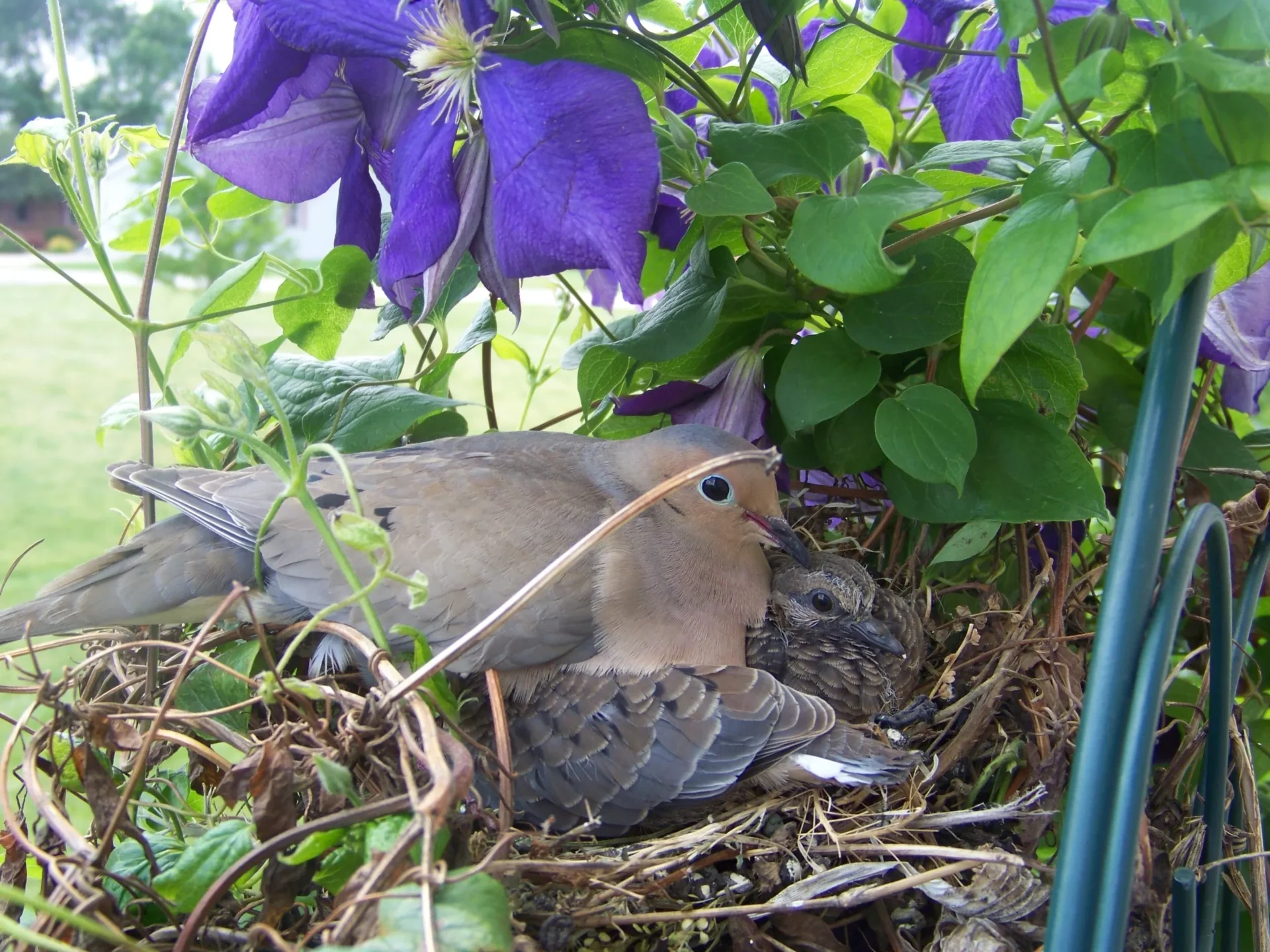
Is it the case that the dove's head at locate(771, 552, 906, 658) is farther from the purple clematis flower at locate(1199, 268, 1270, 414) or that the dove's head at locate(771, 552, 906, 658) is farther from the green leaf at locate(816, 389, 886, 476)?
the purple clematis flower at locate(1199, 268, 1270, 414)

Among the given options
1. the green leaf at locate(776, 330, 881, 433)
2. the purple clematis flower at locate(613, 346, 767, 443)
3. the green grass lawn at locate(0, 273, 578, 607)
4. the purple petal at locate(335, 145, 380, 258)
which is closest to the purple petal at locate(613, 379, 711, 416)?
the purple clematis flower at locate(613, 346, 767, 443)

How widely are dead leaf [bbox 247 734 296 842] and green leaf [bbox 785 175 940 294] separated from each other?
0.33 m

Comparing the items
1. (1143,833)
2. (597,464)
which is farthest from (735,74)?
(1143,833)

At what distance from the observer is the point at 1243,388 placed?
69 centimetres

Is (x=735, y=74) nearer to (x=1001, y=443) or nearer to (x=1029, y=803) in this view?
(x=1001, y=443)

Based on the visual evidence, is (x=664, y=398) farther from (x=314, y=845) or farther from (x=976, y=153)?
(x=314, y=845)

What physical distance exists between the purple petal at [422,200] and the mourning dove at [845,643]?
1.26 feet

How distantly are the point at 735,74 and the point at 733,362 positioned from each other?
20cm

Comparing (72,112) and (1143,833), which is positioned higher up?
(72,112)

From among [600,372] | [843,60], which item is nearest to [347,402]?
[600,372]

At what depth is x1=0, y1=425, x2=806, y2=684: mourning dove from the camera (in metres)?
0.65

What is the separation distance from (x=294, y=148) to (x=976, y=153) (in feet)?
1.41

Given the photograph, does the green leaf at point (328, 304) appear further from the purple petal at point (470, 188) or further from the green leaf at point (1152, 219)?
the green leaf at point (1152, 219)

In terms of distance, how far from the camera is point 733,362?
0.70m
